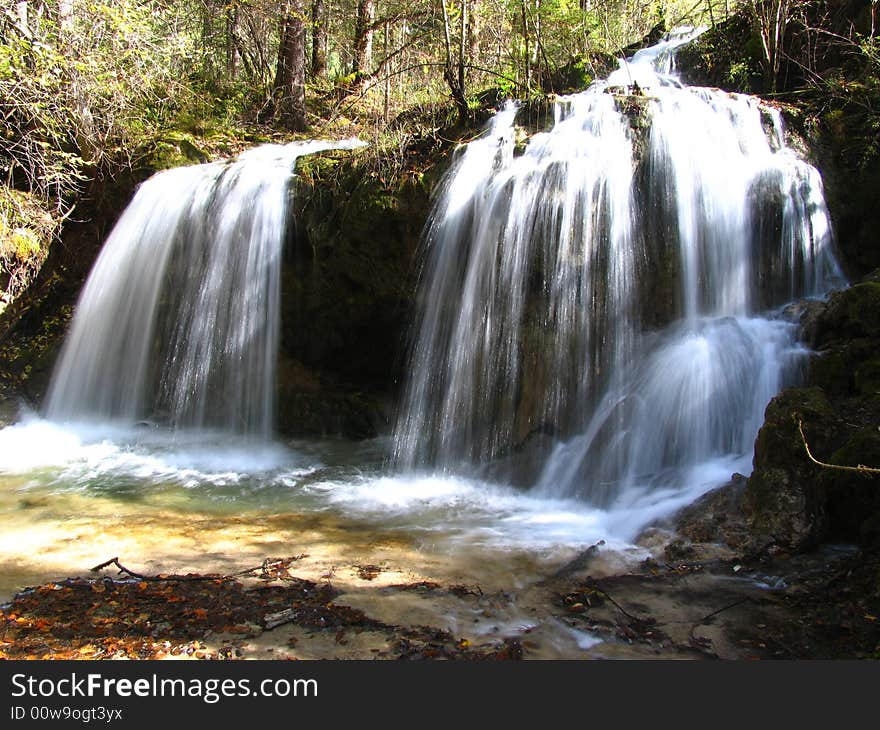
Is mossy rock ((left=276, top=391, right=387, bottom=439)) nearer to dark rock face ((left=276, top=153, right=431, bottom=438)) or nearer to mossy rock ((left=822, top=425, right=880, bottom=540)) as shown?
dark rock face ((left=276, top=153, right=431, bottom=438))

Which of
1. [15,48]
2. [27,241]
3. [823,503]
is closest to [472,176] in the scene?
[823,503]

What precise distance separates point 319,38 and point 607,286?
1268cm

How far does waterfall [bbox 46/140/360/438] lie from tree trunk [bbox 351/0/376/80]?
618 centimetres

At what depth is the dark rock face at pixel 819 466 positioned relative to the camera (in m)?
3.71

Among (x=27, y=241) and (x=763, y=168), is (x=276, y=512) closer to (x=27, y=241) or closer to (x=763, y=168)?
(x=763, y=168)

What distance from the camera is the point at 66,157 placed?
9266mm

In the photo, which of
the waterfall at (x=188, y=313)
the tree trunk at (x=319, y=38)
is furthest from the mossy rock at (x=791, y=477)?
the tree trunk at (x=319, y=38)

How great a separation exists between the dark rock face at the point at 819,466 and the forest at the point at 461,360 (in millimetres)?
23

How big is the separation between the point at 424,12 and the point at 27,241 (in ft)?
26.1

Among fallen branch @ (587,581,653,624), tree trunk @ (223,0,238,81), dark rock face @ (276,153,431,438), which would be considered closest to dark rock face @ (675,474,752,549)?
fallen branch @ (587,581,653,624)

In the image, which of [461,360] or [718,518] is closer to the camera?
[718,518]

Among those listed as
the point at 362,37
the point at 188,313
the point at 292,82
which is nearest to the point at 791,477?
the point at 188,313

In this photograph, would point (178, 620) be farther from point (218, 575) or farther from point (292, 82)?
point (292, 82)

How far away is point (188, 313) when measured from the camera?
854 cm
